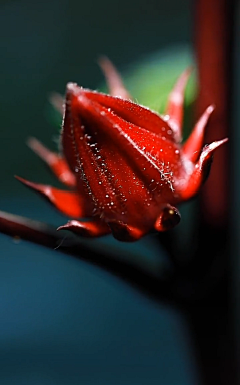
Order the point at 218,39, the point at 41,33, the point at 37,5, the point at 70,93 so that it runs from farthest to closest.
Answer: the point at 37,5
the point at 41,33
the point at 218,39
the point at 70,93

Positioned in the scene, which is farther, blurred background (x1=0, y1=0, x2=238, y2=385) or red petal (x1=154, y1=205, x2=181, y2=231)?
blurred background (x1=0, y1=0, x2=238, y2=385)

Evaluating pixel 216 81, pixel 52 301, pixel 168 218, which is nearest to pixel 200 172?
pixel 168 218

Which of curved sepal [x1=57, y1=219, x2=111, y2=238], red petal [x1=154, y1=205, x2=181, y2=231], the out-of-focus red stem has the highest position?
the out-of-focus red stem

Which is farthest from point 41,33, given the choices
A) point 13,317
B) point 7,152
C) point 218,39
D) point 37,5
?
point 218,39

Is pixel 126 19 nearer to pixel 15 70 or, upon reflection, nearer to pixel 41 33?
pixel 41 33

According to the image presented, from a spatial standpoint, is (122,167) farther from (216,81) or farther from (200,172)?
(216,81)

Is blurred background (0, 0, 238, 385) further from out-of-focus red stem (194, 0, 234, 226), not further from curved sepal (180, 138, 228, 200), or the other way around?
curved sepal (180, 138, 228, 200)

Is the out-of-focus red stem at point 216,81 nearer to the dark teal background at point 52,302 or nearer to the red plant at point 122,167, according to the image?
the red plant at point 122,167

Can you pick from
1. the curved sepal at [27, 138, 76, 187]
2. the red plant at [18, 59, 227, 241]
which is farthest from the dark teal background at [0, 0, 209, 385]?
the red plant at [18, 59, 227, 241]
